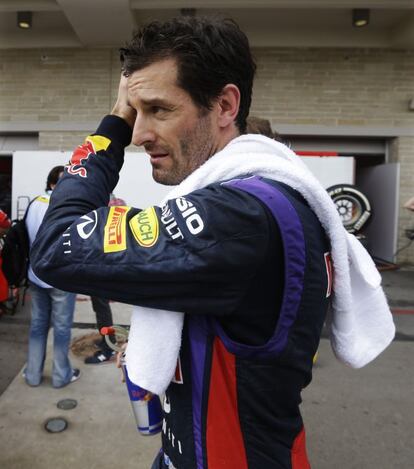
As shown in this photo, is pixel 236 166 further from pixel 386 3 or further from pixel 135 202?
pixel 386 3

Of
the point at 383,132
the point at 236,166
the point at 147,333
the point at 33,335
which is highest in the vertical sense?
the point at 383,132

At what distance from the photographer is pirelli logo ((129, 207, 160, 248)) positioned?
2.63ft

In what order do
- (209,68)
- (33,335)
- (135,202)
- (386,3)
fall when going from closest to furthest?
(209,68)
(33,335)
(386,3)
(135,202)

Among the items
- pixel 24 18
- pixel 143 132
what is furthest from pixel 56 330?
pixel 24 18

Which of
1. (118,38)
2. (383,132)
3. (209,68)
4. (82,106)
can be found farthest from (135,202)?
(209,68)

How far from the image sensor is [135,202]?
297 inches

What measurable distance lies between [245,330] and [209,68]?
1.84 ft

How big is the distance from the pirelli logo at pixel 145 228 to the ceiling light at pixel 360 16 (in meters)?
8.27

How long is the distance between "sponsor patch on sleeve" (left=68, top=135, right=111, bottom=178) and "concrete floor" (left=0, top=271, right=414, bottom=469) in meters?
2.21

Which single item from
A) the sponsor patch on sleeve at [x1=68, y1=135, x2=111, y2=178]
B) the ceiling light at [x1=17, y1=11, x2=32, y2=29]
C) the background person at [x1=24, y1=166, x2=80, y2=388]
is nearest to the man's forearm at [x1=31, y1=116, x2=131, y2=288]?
the sponsor patch on sleeve at [x1=68, y1=135, x2=111, y2=178]

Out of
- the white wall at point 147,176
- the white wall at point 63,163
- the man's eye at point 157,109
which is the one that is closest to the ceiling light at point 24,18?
the white wall at point 63,163

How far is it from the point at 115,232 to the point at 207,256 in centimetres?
19

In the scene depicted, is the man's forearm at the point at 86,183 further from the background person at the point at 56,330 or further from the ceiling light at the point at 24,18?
the ceiling light at the point at 24,18

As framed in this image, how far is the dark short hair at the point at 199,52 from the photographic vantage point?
0.93 meters
